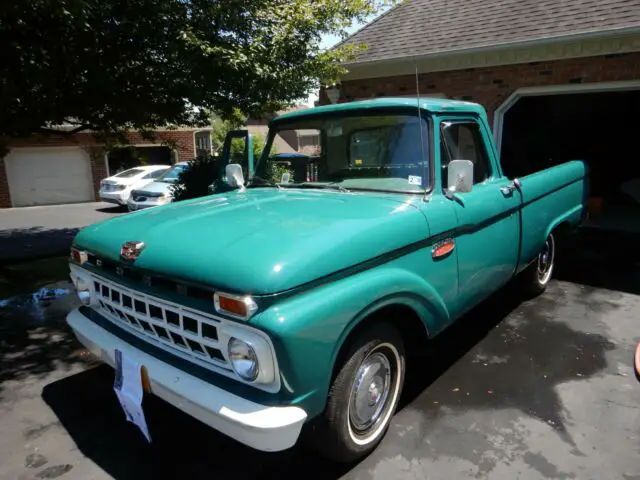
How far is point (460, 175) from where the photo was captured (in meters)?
2.82

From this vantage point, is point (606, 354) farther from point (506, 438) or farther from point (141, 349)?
point (141, 349)

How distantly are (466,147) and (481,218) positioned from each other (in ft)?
2.09

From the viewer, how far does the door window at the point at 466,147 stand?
3.13m

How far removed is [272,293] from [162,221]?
3.65 ft

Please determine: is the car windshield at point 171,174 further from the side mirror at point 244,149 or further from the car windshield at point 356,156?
the car windshield at point 356,156

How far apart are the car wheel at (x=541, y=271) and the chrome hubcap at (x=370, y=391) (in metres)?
2.86

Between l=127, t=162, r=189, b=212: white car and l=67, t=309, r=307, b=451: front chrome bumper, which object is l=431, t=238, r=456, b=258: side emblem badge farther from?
l=127, t=162, r=189, b=212: white car

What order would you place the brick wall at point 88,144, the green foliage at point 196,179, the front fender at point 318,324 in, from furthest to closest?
the brick wall at point 88,144 < the green foliage at point 196,179 < the front fender at point 318,324

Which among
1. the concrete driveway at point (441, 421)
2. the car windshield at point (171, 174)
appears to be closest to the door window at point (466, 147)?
the concrete driveway at point (441, 421)

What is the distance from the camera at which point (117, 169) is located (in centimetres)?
1930

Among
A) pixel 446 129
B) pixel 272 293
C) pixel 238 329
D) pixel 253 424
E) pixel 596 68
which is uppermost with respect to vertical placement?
pixel 596 68

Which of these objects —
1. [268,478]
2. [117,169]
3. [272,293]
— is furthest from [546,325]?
[117,169]

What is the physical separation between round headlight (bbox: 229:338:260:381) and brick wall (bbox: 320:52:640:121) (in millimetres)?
7133

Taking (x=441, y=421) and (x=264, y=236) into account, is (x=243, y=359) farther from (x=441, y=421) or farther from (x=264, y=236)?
(x=441, y=421)
